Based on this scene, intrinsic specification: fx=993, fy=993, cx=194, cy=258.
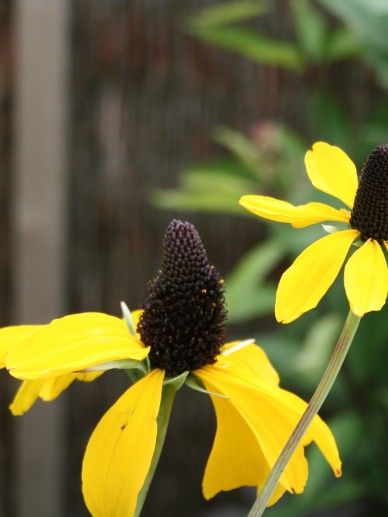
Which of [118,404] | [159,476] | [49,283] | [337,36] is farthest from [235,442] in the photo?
[159,476]

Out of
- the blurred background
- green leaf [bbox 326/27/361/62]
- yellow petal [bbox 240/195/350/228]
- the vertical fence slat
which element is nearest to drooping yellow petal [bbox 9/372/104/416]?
yellow petal [bbox 240/195/350/228]

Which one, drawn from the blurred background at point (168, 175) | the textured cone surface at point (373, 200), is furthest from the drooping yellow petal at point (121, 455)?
the blurred background at point (168, 175)

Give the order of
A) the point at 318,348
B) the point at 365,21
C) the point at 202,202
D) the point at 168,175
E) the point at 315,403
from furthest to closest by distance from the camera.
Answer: the point at 168,175 < the point at 202,202 < the point at 365,21 < the point at 318,348 < the point at 315,403

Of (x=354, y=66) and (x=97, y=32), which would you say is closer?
(x=97, y=32)

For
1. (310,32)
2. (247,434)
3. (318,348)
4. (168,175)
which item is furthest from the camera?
(168,175)

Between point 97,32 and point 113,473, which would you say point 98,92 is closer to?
point 97,32

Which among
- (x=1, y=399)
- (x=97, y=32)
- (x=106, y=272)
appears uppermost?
(x=97, y=32)

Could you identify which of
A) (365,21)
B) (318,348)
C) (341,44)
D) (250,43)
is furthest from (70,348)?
(341,44)

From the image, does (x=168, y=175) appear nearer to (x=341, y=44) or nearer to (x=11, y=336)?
(x=341, y=44)
